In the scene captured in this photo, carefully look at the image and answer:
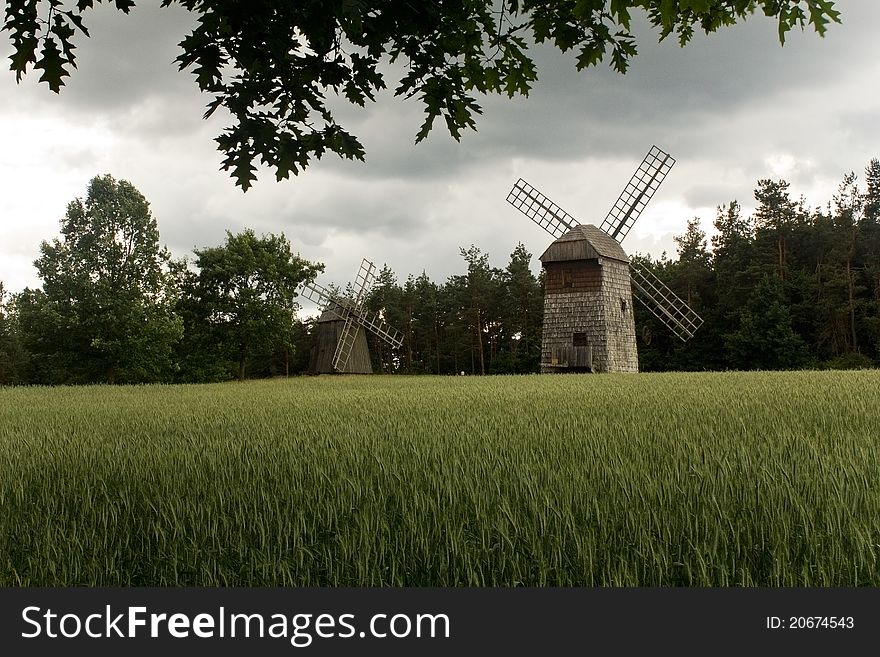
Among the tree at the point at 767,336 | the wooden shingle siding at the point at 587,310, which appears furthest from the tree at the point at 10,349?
the tree at the point at 767,336

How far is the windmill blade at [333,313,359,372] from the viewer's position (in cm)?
5091

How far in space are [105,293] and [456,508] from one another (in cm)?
3623

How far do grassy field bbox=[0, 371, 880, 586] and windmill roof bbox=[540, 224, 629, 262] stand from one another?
2770cm

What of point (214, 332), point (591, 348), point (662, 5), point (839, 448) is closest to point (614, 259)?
point (591, 348)

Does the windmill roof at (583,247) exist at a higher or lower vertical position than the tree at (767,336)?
higher

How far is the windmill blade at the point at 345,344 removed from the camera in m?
50.9

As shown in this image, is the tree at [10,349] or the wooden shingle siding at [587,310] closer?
the wooden shingle siding at [587,310]

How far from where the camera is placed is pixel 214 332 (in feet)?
151

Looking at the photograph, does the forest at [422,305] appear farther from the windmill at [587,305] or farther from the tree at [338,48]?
the tree at [338,48]

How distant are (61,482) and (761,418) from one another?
8909 millimetres

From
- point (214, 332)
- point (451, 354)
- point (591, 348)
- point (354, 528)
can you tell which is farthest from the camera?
point (451, 354)

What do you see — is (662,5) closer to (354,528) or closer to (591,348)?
(354,528)

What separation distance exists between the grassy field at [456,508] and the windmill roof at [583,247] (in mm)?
27699

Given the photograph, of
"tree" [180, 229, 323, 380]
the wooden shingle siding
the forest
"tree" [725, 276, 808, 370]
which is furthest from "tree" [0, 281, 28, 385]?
"tree" [725, 276, 808, 370]
